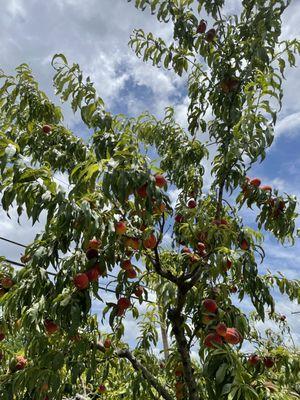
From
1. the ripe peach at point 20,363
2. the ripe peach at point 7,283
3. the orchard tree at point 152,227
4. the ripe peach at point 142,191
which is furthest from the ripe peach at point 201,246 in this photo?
the ripe peach at point 20,363

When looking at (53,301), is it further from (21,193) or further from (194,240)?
(194,240)

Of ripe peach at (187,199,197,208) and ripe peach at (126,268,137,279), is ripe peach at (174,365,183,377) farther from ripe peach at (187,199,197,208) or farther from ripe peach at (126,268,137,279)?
ripe peach at (187,199,197,208)

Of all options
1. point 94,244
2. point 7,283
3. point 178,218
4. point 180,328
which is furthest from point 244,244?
point 7,283

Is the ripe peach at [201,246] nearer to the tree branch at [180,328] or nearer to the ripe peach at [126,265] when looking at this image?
the tree branch at [180,328]

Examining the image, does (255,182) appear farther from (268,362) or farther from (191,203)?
(268,362)

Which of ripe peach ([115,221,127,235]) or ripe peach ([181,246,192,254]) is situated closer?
Result: ripe peach ([115,221,127,235])

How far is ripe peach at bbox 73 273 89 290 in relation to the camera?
1988 millimetres

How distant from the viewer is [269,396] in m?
2.30

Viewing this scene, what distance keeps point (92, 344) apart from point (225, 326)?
2.70ft

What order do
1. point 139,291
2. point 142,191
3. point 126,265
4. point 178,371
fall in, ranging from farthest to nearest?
point 178,371, point 139,291, point 126,265, point 142,191

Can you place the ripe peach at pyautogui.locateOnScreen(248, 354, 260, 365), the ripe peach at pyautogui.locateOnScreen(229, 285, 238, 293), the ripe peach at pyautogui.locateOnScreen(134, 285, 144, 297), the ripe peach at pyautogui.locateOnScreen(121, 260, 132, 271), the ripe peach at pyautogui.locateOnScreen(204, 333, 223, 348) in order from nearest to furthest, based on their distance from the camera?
1. the ripe peach at pyautogui.locateOnScreen(204, 333, 223, 348)
2. the ripe peach at pyautogui.locateOnScreen(121, 260, 132, 271)
3. the ripe peach at pyautogui.locateOnScreen(134, 285, 144, 297)
4. the ripe peach at pyautogui.locateOnScreen(248, 354, 260, 365)
5. the ripe peach at pyautogui.locateOnScreen(229, 285, 238, 293)

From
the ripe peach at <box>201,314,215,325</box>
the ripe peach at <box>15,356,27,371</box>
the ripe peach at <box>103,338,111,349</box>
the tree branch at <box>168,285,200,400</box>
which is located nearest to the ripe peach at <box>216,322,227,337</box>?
the ripe peach at <box>201,314,215,325</box>

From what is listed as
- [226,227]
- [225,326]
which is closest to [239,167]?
[226,227]

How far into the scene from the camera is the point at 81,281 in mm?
1992
